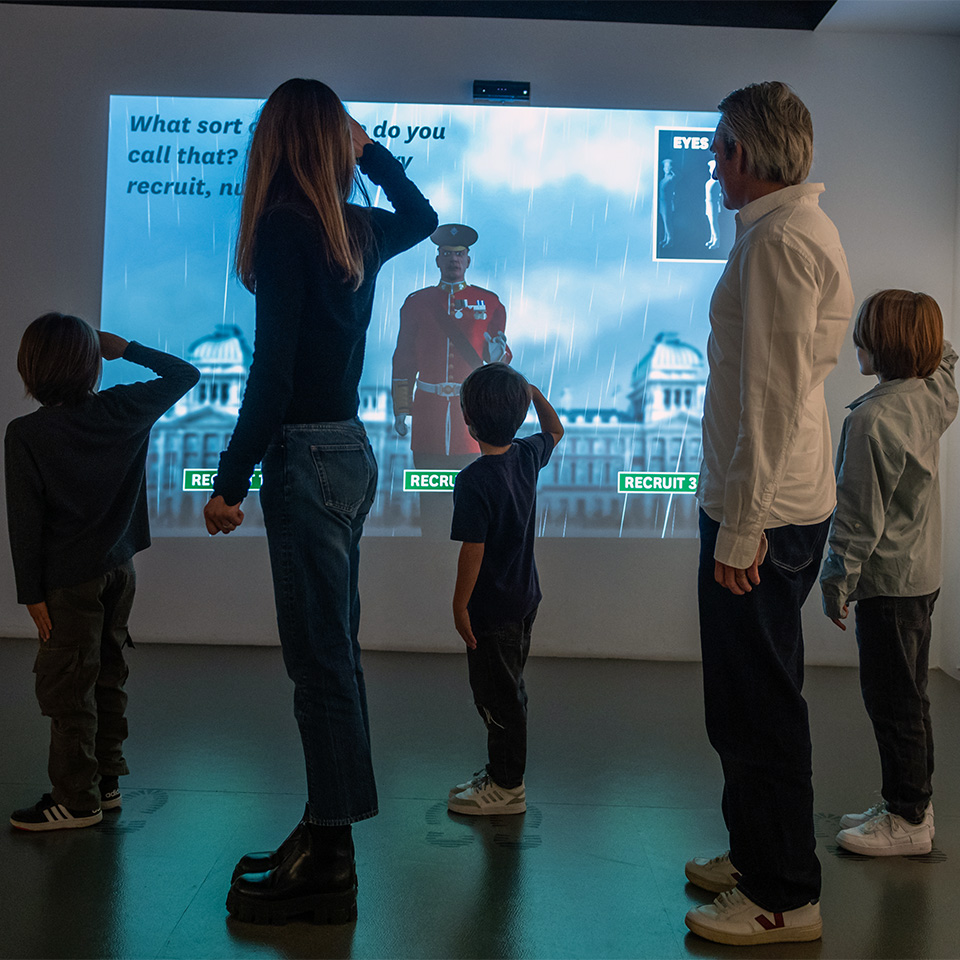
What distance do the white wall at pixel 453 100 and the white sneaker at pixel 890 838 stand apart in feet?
6.23

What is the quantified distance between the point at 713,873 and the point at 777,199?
1.29 meters

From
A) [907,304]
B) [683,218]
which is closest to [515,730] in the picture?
[907,304]

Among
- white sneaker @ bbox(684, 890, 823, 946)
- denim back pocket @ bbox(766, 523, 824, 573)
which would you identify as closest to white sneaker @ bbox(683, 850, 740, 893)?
white sneaker @ bbox(684, 890, 823, 946)

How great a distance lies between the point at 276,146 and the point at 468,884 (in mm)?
1439

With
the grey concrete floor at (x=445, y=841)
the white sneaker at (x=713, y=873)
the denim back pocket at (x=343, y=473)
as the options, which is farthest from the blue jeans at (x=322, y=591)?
the white sneaker at (x=713, y=873)

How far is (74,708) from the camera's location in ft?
6.48

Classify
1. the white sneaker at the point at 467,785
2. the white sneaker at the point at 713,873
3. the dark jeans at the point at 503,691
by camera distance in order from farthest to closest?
the white sneaker at the point at 467,785
the dark jeans at the point at 503,691
the white sneaker at the point at 713,873

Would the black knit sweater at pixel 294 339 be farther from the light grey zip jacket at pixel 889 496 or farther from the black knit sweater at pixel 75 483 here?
the light grey zip jacket at pixel 889 496

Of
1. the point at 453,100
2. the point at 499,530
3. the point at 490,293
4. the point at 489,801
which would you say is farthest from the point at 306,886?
the point at 453,100

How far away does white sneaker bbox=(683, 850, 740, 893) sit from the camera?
5.85 ft

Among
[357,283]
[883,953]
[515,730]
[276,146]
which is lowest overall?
[883,953]

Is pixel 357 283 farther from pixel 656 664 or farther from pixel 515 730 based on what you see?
pixel 656 664

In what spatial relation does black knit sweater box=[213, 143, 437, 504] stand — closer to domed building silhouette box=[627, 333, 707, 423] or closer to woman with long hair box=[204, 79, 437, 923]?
woman with long hair box=[204, 79, 437, 923]

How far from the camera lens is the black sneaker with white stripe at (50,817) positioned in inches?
76.9
